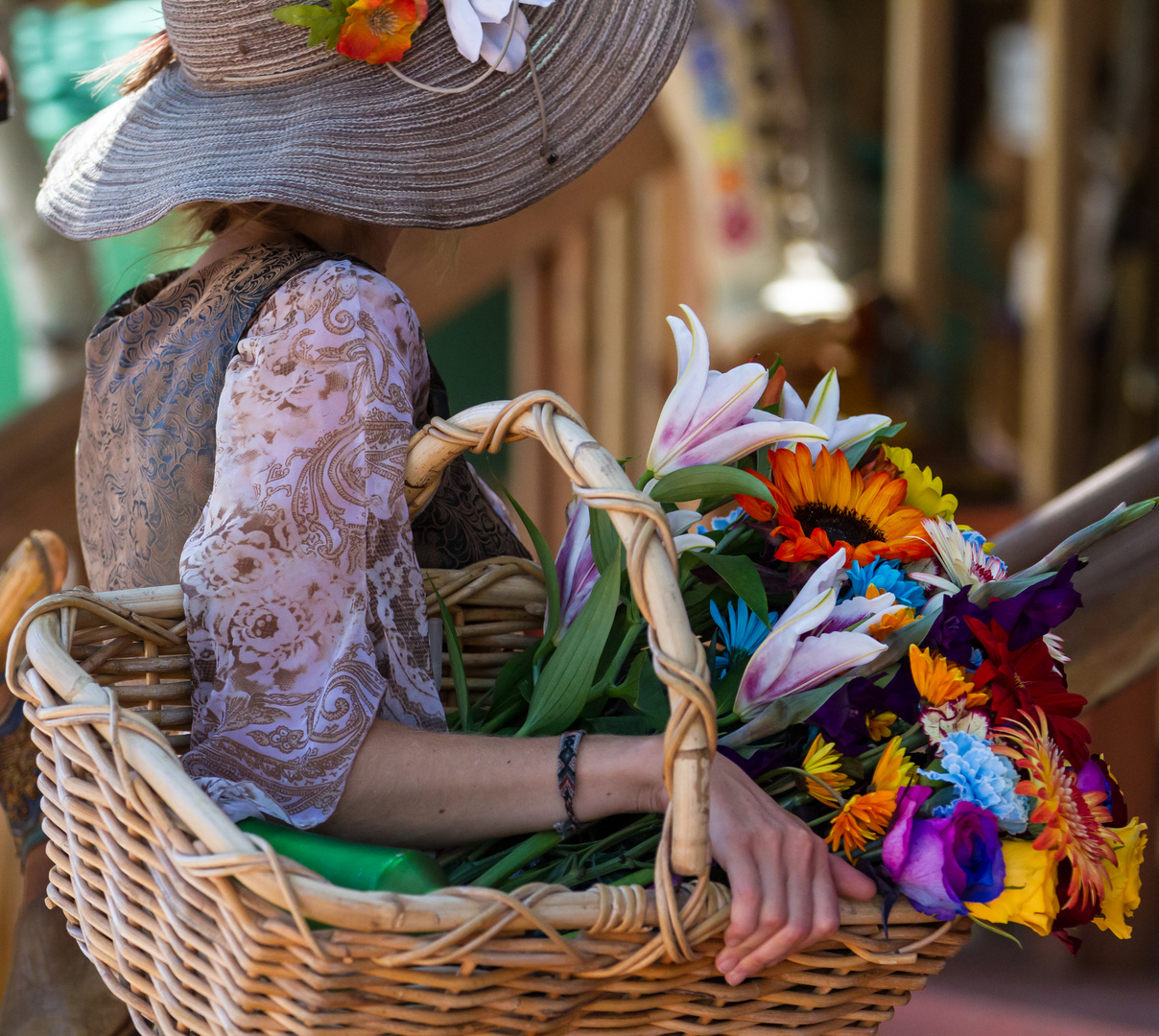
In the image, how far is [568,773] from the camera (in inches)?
35.2

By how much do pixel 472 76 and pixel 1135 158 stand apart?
158 inches

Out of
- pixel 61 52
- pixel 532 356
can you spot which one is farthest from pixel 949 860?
pixel 61 52

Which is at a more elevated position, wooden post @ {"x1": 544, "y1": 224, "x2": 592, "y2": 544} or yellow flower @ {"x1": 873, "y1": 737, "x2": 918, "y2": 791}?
wooden post @ {"x1": 544, "y1": 224, "x2": 592, "y2": 544}

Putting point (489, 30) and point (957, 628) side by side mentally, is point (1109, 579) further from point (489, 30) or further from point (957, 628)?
point (489, 30)

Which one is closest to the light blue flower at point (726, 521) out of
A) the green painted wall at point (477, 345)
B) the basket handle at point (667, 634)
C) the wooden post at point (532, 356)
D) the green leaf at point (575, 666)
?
the green leaf at point (575, 666)

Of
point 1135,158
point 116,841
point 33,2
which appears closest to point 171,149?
point 116,841

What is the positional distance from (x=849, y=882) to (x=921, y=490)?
13.9 inches

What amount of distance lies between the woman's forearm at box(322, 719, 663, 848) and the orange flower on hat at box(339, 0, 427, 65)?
1.83 ft

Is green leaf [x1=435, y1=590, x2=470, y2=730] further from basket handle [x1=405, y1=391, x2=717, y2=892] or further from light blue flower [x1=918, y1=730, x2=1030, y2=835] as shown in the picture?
light blue flower [x1=918, y1=730, x2=1030, y2=835]

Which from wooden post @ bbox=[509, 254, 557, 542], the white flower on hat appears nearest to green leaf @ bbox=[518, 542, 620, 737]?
the white flower on hat

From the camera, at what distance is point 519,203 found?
107 cm

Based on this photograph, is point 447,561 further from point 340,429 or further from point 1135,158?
point 1135,158

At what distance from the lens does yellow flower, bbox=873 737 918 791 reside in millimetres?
856

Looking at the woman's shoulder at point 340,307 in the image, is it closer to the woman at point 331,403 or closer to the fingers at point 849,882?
the woman at point 331,403
